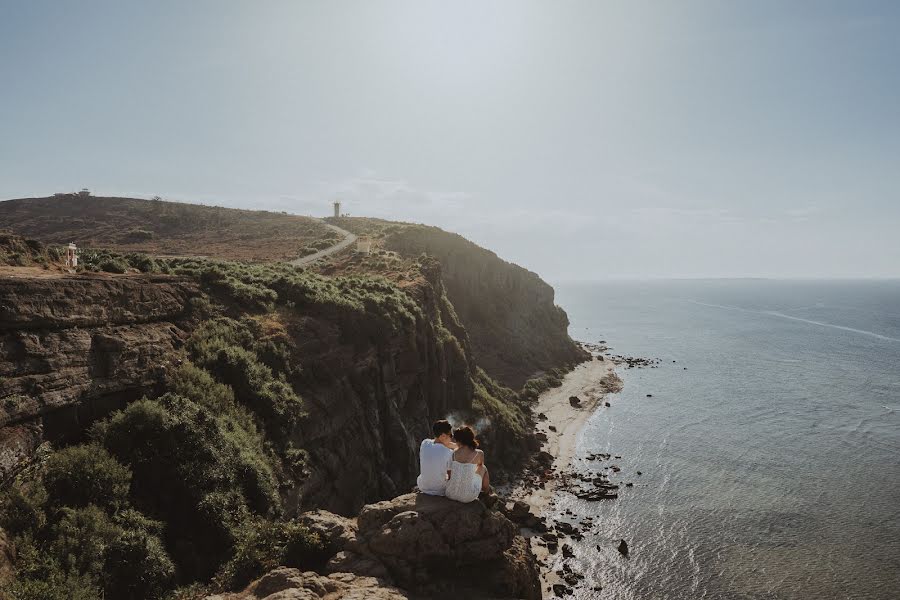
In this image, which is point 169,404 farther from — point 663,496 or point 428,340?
point 663,496

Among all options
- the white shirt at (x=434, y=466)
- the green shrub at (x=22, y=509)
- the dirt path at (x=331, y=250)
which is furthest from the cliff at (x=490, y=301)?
the white shirt at (x=434, y=466)

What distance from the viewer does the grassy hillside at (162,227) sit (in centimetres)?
6359

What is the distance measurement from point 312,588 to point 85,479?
8799 millimetres

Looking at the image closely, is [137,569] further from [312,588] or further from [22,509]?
[312,588]

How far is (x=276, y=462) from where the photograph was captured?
2097 cm

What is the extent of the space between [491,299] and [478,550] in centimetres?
8462

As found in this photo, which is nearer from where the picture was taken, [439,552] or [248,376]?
[439,552]

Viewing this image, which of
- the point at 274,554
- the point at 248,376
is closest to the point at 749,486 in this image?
the point at 248,376

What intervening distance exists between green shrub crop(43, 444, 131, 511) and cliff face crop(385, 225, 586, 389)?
63545mm

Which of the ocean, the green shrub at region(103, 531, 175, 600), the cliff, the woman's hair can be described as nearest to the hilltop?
the green shrub at region(103, 531, 175, 600)

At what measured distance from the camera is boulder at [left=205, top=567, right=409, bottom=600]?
976 cm

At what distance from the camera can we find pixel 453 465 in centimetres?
1164

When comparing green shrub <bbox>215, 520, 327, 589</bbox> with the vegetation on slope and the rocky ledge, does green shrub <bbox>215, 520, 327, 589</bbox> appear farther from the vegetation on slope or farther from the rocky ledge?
the vegetation on slope

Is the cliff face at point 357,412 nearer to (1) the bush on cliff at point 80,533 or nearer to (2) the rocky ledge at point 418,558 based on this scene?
(1) the bush on cliff at point 80,533
